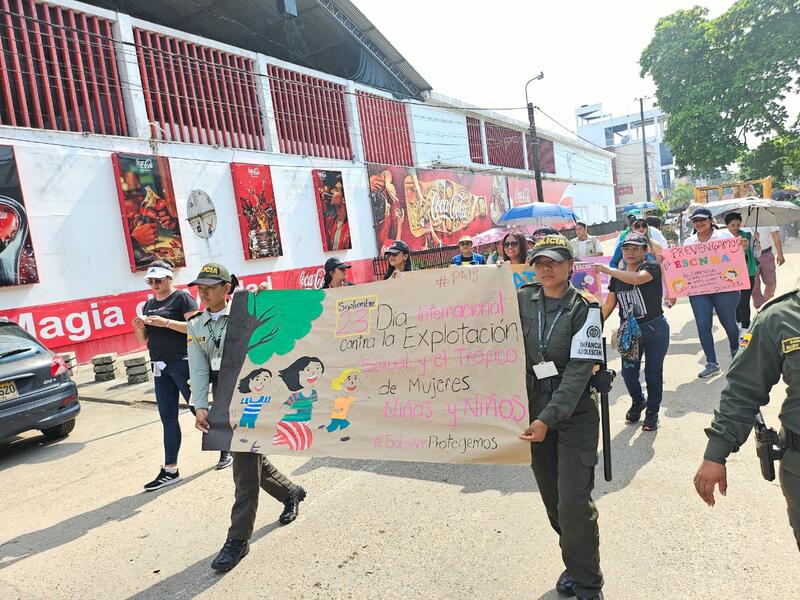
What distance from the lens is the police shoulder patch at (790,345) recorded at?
1.85 m

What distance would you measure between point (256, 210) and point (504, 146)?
871 inches

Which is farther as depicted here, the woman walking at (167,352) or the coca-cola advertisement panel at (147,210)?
the coca-cola advertisement panel at (147,210)

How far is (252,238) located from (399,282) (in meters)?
14.2

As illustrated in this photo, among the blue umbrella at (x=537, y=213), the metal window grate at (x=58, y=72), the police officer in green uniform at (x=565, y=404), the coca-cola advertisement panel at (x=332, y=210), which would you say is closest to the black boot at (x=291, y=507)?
the police officer in green uniform at (x=565, y=404)

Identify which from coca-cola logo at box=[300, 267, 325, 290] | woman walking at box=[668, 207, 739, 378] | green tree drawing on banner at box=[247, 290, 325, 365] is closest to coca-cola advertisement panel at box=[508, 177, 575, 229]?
coca-cola logo at box=[300, 267, 325, 290]

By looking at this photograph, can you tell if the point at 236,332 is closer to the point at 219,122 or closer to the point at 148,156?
the point at 148,156

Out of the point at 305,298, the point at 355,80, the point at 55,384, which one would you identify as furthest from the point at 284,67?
the point at 305,298

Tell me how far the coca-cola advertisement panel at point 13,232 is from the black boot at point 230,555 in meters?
10.5

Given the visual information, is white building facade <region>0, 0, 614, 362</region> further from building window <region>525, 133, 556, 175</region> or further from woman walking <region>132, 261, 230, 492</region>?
building window <region>525, 133, 556, 175</region>

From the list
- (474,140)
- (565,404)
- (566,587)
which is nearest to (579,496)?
(565,404)

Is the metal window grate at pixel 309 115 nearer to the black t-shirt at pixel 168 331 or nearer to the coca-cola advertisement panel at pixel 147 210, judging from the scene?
the coca-cola advertisement panel at pixel 147 210

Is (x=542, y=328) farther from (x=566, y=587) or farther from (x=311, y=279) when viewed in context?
(x=311, y=279)

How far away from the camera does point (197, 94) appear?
16.0m

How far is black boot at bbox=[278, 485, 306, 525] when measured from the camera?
3812 mm
